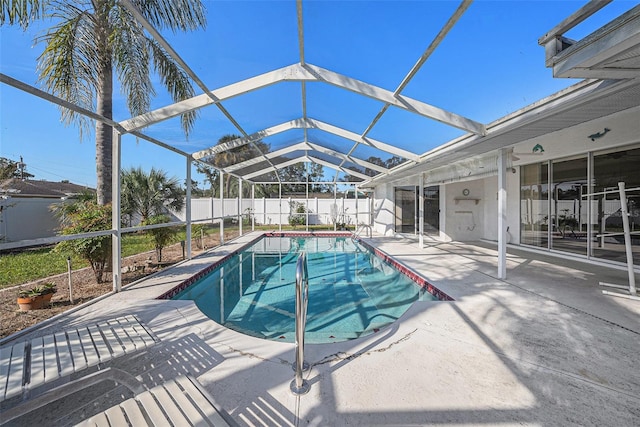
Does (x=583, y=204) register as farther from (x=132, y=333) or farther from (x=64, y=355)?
(x=64, y=355)

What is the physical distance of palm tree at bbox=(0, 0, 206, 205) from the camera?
4.07 metres

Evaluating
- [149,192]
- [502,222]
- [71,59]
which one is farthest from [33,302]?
[149,192]

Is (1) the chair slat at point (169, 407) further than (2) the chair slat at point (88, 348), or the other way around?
(2) the chair slat at point (88, 348)

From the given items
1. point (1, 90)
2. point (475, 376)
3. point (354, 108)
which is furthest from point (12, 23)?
point (475, 376)

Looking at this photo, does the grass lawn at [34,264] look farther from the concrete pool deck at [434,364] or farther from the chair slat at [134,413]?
the chair slat at [134,413]

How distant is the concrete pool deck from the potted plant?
2.07ft

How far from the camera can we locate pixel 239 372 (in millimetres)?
2029

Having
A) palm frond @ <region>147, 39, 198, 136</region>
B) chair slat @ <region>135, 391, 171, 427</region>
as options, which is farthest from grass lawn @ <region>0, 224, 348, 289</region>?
chair slat @ <region>135, 391, 171, 427</region>

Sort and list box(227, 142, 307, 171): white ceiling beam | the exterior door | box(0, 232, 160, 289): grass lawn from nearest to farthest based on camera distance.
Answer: box(0, 232, 160, 289): grass lawn < box(227, 142, 307, 171): white ceiling beam < the exterior door

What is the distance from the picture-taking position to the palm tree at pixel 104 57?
13.4 ft

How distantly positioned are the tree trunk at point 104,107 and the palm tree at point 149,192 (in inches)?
211

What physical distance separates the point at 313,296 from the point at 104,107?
16.8ft

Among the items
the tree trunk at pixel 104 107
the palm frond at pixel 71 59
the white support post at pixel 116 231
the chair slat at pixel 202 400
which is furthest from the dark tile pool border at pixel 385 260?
the palm frond at pixel 71 59

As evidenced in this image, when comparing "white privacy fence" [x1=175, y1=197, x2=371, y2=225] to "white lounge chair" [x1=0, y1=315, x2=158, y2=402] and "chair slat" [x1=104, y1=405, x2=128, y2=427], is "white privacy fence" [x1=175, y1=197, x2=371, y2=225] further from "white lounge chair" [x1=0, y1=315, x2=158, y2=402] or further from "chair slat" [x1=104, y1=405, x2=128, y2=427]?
"chair slat" [x1=104, y1=405, x2=128, y2=427]
